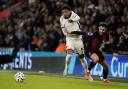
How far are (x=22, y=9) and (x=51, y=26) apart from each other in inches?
241

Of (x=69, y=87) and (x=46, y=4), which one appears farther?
(x=46, y=4)

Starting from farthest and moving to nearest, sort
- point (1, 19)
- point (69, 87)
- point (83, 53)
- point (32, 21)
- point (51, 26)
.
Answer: point (1, 19), point (32, 21), point (51, 26), point (83, 53), point (69, 87)

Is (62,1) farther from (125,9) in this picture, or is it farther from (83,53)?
(83,53)

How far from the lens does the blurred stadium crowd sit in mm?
20547

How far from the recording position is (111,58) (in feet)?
64.2

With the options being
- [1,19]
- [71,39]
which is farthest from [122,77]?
[1,19]

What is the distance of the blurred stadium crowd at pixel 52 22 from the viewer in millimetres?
20547

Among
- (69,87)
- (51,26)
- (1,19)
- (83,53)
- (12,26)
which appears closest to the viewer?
(69,87)

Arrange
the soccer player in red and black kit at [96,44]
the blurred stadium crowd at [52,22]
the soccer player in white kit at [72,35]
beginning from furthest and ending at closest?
the blurred stadium crowd at [52,22]
the soccer player in white kit at [72,35]
the soccer player in red and black kit at [96,44]

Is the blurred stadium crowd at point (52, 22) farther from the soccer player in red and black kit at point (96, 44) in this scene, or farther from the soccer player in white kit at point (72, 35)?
the soccer player in red and black kit at point (96, 44)

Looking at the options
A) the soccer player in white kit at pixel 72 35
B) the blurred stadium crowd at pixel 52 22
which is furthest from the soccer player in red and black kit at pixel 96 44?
the blurred stadium crowd at pixel 52 22

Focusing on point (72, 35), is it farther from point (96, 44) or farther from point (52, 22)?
point (52, 22)

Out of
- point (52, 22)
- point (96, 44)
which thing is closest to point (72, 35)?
point (96, 44)

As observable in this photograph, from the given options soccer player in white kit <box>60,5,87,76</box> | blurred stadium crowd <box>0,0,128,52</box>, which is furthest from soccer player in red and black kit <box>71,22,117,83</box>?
blurred stadium crowd <box>0,0,128,52</box>
